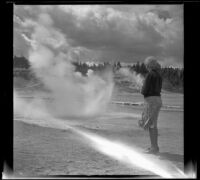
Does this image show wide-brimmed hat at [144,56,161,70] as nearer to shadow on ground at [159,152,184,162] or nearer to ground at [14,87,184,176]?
ground at [14,87,184,176]

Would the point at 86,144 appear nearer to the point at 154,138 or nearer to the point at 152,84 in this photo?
the point at 154,138

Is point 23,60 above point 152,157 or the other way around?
above

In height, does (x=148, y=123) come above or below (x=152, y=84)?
below

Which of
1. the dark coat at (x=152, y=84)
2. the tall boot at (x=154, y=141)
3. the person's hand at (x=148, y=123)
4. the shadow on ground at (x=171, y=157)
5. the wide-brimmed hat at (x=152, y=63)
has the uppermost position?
the wide-brimmed hat at (x=152, y=63)

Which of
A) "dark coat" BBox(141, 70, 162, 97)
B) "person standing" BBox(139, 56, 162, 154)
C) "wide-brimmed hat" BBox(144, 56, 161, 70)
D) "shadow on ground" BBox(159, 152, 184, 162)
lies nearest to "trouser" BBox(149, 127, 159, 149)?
"person standing" BBox(139, 56, 162, 154)

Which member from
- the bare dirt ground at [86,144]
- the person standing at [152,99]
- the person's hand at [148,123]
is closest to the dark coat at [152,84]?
the person standing at [152,99]

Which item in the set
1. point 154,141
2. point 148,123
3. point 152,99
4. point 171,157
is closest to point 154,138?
point 154,141

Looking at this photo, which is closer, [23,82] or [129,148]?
[129,148]

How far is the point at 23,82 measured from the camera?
21.8ft

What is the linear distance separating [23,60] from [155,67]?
8.22 feet

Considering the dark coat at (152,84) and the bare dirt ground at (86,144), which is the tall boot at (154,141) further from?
the dark coat at (152,84)

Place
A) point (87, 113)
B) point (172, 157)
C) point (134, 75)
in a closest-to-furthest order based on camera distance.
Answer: point (172, 157) < point (134, 75) < point (87, 113)
